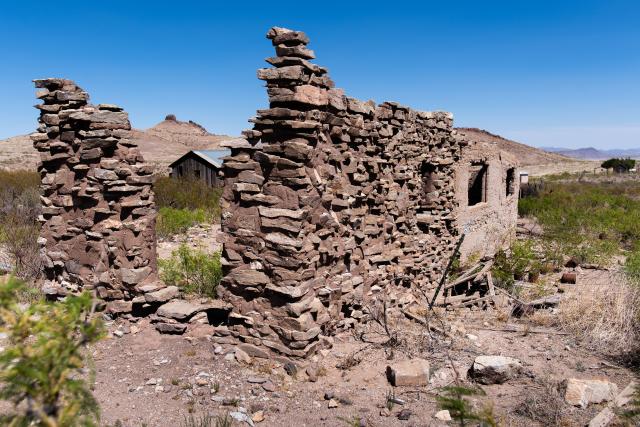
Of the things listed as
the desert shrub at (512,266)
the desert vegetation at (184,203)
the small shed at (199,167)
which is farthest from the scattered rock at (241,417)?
the small shed at (199,167)

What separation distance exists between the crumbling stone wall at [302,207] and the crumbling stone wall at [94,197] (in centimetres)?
141

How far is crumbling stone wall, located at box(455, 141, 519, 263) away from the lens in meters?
9.39

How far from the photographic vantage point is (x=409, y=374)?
5.05 m

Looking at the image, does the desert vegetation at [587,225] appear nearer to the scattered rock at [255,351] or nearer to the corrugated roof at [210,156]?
the scattered rock at [255,351]

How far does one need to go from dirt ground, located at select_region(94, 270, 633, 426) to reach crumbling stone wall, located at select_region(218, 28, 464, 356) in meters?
0.39

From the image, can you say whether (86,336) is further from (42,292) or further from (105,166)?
(42,292)

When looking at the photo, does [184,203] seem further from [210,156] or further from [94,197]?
[94,197]

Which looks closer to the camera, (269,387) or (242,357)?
(269,387)

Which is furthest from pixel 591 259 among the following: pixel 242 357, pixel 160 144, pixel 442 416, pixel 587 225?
pixel 160 144

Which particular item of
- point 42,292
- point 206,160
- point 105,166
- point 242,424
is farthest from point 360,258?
point 206,160

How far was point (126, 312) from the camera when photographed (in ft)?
20.8

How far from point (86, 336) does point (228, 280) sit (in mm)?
3782

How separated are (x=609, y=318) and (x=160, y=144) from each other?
50826mm

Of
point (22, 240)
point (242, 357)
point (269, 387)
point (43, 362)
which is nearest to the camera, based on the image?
point (43, 362)
